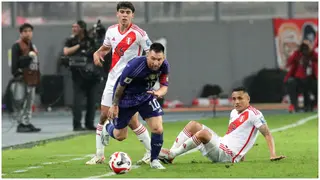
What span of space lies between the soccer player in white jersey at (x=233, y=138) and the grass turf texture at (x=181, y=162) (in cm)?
17

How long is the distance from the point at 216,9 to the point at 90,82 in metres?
12.0

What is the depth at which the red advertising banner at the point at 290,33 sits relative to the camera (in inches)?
1241

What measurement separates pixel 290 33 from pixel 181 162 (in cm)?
1829

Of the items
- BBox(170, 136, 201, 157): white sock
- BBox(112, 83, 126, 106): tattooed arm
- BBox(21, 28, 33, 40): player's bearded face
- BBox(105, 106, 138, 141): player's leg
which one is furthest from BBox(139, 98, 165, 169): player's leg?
BBox(21, 28, 33, 40): player's bearded face

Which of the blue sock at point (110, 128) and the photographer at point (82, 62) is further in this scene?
the photographer at point (82, 62)

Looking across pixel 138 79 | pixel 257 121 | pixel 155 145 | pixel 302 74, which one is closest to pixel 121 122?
pixel 155 145

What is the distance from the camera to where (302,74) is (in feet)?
93.8

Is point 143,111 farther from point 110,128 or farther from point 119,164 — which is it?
point 119,164

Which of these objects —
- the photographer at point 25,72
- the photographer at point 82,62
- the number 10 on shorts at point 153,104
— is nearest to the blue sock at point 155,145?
the number 10 on shorts at point 153,104

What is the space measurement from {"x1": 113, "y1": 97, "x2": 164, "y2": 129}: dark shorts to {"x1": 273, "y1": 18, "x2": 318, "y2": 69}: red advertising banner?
18635 mm

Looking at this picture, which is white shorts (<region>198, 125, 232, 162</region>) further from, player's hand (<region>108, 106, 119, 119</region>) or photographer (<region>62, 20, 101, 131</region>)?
photographer (<region>62, 20, 101, 131</region>)

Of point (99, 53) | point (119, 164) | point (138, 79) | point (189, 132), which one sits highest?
point (99, 53)

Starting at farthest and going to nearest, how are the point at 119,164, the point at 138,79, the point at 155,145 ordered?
1. the point at 155,145
2. the point at 138,79
3. the point at 119,164

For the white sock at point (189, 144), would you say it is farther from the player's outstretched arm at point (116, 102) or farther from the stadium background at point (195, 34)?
the stadium background at point (195, 34)
